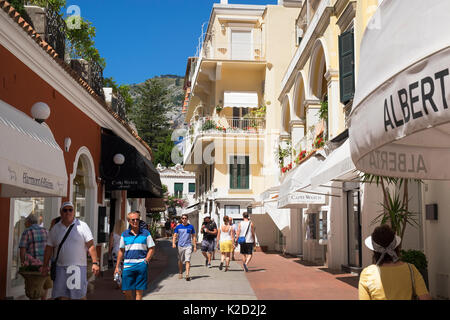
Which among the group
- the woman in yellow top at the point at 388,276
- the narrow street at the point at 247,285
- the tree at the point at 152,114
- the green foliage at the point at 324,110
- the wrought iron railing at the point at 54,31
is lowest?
the narrow street at the point at 247,285

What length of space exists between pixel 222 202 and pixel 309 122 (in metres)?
13.1

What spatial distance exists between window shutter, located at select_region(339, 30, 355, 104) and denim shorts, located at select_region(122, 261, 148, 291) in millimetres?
7966

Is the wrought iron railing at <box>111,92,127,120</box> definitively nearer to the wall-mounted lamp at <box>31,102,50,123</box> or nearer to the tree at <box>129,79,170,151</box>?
the wall-mounted lamp at <box>31,102,50,123</box>

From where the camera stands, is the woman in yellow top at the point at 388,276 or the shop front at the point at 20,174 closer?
the woman in yellow top at the point at 388,276

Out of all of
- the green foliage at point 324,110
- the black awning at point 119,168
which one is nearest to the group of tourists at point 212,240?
the black awning at point 119,168

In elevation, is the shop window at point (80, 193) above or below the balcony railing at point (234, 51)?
below

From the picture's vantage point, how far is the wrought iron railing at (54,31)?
11.6m

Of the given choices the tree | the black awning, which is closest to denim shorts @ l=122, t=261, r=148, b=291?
the black awning

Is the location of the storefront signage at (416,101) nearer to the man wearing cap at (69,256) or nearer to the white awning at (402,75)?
the white awning at (402,75)

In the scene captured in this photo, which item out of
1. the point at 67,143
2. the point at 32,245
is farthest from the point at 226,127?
the point at 32,245

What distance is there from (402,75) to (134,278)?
6.05 m

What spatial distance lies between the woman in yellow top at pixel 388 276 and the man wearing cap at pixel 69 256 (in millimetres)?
4340

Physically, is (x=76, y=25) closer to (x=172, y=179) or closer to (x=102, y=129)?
(x=102, y=129)

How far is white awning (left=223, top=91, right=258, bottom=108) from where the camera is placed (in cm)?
3278
